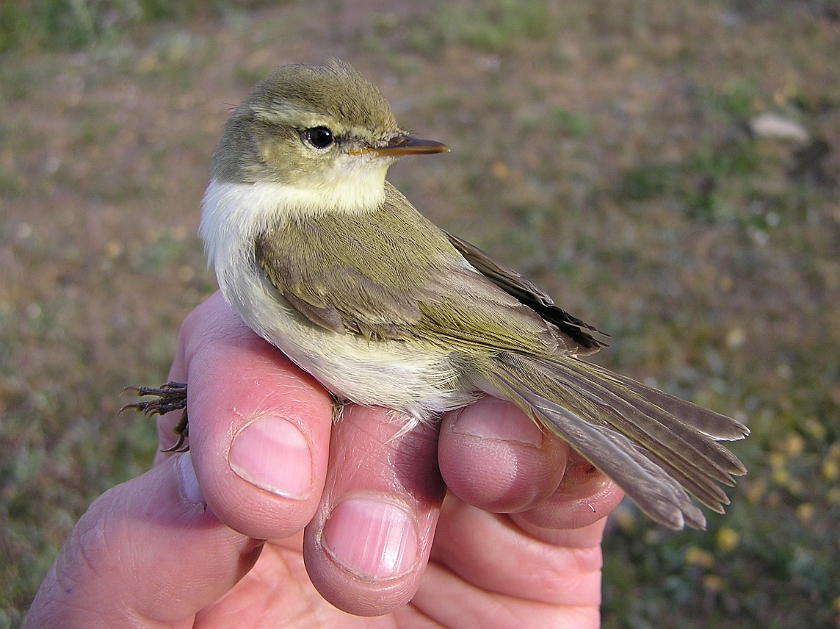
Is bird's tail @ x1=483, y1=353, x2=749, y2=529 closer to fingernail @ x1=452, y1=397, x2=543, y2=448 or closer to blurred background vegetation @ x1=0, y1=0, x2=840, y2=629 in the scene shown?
fingernail @ x1=452, y1=397, x2=543, y2=448

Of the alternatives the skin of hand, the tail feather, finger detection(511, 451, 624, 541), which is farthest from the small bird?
finger detection(511, 451, 624, 541)

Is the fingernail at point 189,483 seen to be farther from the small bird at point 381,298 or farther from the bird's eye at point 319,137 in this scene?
the bird's eye at point 319,137

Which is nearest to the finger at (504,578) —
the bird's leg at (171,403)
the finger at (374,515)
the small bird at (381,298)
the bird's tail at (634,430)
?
the finger at (374,515)

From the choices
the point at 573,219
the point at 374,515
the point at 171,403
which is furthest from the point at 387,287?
the point at 573,219

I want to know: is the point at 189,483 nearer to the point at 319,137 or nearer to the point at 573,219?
the point at 319,137

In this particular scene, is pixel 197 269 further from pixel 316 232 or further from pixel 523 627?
pixel 523 627
